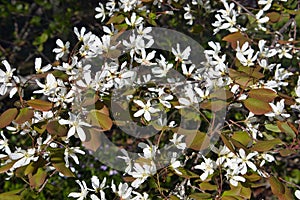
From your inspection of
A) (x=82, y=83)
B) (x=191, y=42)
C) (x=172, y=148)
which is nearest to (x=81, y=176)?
(x=191, y=42)

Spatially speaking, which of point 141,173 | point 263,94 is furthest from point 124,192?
point 263,94

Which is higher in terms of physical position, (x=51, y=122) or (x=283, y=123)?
(x=51, y=122)

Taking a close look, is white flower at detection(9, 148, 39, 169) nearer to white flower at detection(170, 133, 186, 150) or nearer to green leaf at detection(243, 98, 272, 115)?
white flower at detection(170, 133, 186, 150)

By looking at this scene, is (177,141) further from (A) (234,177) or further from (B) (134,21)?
(B) (134,21)

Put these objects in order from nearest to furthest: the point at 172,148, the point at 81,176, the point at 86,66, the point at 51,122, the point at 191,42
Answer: the point at 51,122
the point at 86,66
the point at 172,148
the point at 191,42
the point at 81,176

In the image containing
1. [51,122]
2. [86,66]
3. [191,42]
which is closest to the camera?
[51,122]

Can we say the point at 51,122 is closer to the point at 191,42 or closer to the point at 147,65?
the point at 147,65

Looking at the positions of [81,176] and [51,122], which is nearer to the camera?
[51,122]

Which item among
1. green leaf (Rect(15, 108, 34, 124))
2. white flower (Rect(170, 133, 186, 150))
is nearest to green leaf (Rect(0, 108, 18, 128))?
green leaf (Rect(15, 108, 34, 124))
